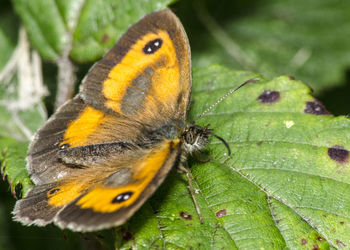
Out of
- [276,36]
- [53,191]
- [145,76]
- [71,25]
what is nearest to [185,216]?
[53,191]

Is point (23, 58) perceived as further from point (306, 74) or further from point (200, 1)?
point (306, 74)

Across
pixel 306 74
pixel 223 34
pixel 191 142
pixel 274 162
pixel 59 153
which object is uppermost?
pixel 59 153

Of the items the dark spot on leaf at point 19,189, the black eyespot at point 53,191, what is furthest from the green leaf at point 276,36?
the black eyespot at point 53,191

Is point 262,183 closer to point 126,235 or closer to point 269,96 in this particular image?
point 269,96

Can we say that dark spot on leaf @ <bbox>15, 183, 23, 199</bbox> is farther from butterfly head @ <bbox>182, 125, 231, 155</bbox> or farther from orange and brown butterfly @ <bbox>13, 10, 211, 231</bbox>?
butterfly head @ <bbox>182, 125, 231, 155</bbox>

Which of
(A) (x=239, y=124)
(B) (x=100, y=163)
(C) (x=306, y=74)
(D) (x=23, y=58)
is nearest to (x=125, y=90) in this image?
(B) (x=100, y=163)

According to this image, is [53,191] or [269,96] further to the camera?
[269,96]

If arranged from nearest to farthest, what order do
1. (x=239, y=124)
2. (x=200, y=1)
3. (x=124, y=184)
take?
(x=124, y=184) < (x=239, y=124) < (x=200, y=1)
